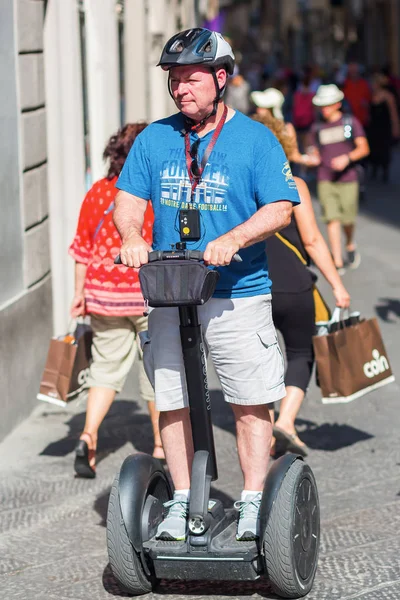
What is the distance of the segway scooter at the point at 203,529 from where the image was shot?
4348mm

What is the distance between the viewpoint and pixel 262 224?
170 inches

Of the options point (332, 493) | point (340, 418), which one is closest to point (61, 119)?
point (340, 418)

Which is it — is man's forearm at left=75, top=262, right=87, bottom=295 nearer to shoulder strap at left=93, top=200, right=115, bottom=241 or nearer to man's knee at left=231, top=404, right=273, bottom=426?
shoulder strap at left=93, top=200, right=115, bottom=241

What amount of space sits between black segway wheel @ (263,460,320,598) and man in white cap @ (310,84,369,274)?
26.7 feet

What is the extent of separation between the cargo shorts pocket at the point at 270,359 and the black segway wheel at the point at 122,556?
2.17 ft

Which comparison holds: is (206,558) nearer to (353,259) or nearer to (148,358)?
(148,358)

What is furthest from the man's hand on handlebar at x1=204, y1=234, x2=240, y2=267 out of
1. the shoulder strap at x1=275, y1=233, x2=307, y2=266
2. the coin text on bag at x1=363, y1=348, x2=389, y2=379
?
the shoulder strap at x1=275, y1=233, x2=307, y2=266

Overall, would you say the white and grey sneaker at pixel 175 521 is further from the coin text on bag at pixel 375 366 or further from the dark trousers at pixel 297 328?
the dark trousers at pixel 297 328

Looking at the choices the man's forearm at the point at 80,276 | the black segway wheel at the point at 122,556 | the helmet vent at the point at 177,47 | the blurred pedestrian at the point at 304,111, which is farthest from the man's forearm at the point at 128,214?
the blurred pedestrian at the point at 304,111

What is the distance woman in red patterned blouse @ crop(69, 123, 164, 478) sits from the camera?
6.13 metres

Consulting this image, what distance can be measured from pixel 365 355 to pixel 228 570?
205cm

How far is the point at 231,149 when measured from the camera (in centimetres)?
443

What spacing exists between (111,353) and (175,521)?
6.41 feet

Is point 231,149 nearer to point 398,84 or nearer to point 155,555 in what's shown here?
point 155,555
